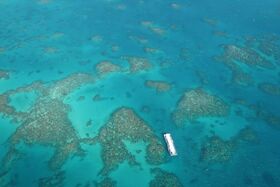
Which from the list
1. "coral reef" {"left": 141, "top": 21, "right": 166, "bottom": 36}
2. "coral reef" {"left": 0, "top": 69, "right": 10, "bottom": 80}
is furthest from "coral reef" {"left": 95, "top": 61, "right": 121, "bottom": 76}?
"coral reef" {"left": 141, "top": 21, "right": 166, "bottom": 36}

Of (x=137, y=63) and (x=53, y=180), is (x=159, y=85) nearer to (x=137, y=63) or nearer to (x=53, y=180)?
(x=137, y=63)

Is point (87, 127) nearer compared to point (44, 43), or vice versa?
point (87, 127)

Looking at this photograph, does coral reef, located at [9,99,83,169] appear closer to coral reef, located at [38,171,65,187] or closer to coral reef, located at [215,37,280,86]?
coral reef, located at [38,171,65,187]

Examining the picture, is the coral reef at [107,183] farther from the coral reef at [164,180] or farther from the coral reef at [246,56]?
the coral reef at [246,56]

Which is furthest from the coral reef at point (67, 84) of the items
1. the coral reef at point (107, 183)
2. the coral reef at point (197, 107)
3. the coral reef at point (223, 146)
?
the coral reef at point (223, 146)

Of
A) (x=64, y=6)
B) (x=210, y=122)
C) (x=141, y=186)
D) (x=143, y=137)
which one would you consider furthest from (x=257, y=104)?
(x=64, y=6)

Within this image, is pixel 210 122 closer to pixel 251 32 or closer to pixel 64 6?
pixel 251 32

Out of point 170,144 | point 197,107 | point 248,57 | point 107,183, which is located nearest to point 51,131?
point 107,183
